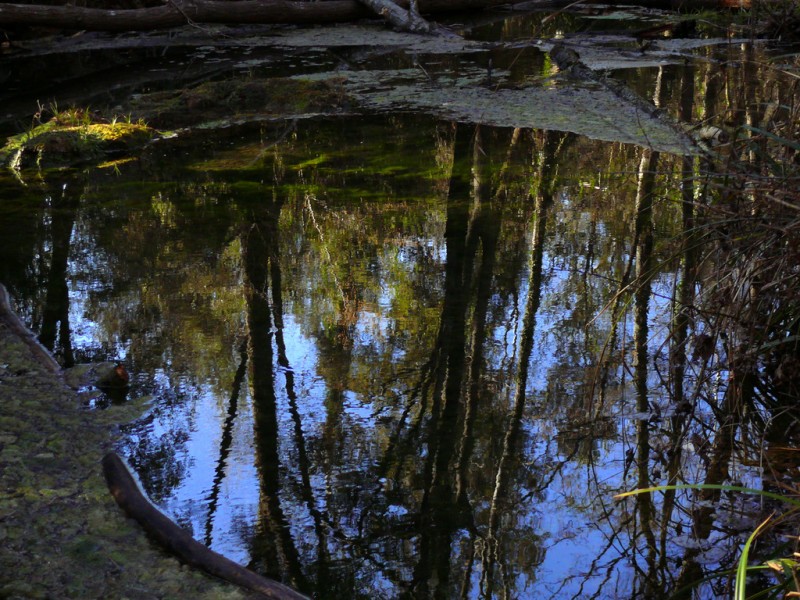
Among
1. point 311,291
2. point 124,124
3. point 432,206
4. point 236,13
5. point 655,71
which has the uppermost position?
point 236,13

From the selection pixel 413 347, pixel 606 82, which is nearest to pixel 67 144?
pixel 413 347

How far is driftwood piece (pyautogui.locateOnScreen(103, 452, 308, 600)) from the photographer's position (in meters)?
2.16

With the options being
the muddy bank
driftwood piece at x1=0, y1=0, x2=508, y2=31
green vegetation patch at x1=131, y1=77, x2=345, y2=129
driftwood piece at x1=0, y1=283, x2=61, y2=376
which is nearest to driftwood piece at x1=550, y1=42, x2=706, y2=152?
green vegetation patch at x1=131, y1=77, x2=345, y2=129

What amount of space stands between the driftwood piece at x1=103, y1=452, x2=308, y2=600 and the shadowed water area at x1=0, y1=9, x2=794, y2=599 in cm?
13

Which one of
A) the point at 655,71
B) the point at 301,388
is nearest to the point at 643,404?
the point at 301,388

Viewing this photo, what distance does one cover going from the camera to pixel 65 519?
2.44m

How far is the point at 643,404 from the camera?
3.17 meters

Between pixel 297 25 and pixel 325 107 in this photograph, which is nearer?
pixel 325 107

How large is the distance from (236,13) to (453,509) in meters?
9.48

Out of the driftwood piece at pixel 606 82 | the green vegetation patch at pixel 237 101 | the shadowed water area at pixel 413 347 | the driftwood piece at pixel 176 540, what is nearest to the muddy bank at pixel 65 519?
the driftwood piece at pixel 176 540

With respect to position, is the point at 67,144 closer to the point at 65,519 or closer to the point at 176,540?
the point at 65,519

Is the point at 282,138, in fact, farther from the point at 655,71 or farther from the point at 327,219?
the point at 655,71

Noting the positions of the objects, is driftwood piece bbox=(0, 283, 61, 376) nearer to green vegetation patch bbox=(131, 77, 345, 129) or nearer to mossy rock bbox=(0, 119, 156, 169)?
mossy rock bbox=(0, 119, 156, 169)

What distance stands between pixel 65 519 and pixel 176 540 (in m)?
0.34
